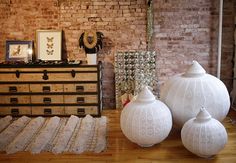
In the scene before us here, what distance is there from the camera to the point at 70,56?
5.53 meters

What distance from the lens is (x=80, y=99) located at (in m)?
5.02

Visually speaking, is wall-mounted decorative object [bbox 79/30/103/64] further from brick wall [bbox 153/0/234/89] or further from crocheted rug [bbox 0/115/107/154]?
crocheted rug [bbox 0/115/107/154]

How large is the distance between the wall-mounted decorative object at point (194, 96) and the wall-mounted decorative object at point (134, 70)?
145cm

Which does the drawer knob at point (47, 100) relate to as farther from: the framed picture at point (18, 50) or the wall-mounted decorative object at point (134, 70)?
the wall-mounted decorative object at point (134, 70)

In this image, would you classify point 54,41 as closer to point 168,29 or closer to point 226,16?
point 168,29

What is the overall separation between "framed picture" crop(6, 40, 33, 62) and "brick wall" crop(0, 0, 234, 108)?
12cm

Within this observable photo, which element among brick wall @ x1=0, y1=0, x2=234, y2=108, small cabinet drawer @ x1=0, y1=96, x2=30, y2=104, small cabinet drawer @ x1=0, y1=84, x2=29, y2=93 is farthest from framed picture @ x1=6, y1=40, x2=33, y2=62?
small cabinet drawer @ x1=0, y1=96, x2=30, y2=104

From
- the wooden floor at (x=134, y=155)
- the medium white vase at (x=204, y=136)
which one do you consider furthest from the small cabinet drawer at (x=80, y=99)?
the medium white vase at (x=204, y=136)

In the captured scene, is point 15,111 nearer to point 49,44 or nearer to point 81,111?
point 81,111

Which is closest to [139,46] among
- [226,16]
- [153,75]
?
[153,75]

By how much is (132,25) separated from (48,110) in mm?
2011

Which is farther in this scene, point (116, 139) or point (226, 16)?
point (226, 16)

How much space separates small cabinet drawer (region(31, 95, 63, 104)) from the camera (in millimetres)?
5035

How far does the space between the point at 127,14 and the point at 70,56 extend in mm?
1234
